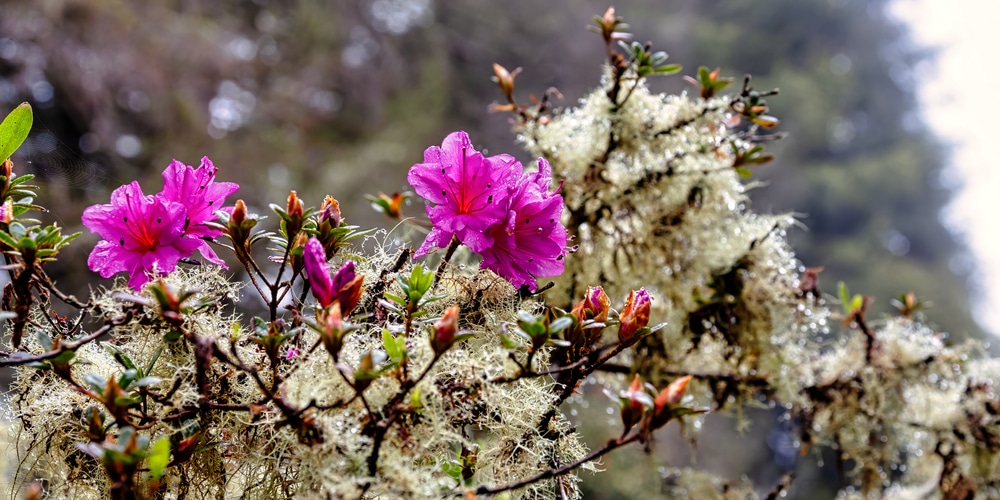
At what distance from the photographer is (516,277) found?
552 millimetres

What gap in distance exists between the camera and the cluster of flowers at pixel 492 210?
536 millimetres

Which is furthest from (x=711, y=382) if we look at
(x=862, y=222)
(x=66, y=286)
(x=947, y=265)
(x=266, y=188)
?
(x=947, y=265)

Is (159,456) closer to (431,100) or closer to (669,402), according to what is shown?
(669,402)

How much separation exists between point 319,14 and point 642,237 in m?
4.87

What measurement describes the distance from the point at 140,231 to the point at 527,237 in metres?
0.34

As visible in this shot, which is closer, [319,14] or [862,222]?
[319,14]

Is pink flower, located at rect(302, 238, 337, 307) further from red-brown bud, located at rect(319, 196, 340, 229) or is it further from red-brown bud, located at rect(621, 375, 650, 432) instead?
red-brown bud, located at rect(621, 375, 650, 432)

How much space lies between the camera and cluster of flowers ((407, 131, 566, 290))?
54 cm

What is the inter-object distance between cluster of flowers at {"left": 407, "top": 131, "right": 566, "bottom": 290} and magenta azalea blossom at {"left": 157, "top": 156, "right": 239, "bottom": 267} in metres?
0.19

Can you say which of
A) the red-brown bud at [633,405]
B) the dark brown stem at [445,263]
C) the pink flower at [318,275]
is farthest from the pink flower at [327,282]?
the red-brown bud at [633,405]

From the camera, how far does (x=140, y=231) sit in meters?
0.55

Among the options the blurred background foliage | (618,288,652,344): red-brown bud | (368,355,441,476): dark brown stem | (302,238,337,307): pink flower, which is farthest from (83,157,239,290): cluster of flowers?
the blurred background foliage

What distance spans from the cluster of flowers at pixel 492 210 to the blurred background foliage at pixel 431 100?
26.2 inches

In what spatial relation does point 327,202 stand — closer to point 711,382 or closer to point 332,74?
point 711,382
